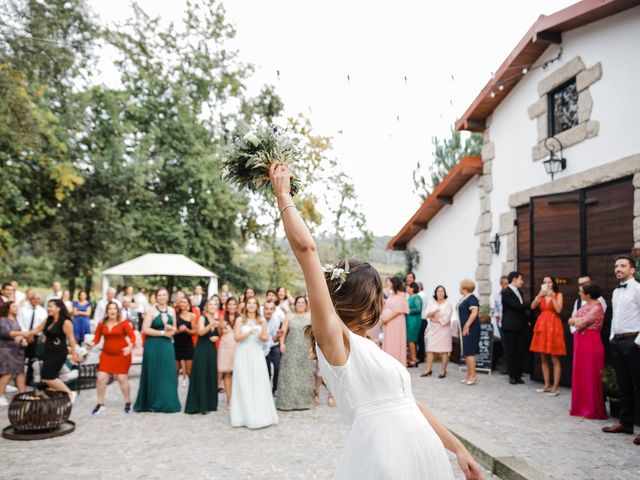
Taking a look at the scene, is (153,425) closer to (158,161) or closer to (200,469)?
(200,469)

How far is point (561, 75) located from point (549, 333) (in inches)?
194

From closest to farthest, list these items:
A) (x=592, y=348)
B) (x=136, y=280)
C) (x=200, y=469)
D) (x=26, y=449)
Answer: (x=200, y=469)
(x=26, y=449)
(x=592, y=348)
(x=136, y=280)

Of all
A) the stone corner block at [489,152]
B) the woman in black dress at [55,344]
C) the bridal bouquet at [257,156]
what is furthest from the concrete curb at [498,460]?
the stone corner block at [489,152]

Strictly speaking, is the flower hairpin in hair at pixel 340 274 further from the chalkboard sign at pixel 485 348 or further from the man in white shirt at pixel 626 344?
the chalkboard sign at pixel 485 348

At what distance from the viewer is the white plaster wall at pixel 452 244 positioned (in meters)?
14.0

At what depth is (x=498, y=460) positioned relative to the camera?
219 inches

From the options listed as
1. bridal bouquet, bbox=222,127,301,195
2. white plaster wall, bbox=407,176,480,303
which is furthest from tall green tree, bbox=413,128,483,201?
bridal bouquet, bbox=222,127,301,195

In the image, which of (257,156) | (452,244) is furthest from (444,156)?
(257,156)

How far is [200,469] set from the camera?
19.0 ft

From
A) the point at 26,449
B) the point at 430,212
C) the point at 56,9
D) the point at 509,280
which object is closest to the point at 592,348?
the point at 509,280

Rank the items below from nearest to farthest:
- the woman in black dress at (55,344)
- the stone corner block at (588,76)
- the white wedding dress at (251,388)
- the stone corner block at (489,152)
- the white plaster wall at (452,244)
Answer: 1. the white wedding dress at (251,388)
2. the woman in black dress at (55,344)
3. the stone corner block at (588,76)
4. the stone corner block at (489,152)
5. the white plaster wall at (452,244)

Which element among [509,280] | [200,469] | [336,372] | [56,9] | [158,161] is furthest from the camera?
[158,161]

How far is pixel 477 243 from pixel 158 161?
1478cm

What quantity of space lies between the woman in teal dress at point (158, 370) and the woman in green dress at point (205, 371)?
1.09ft
